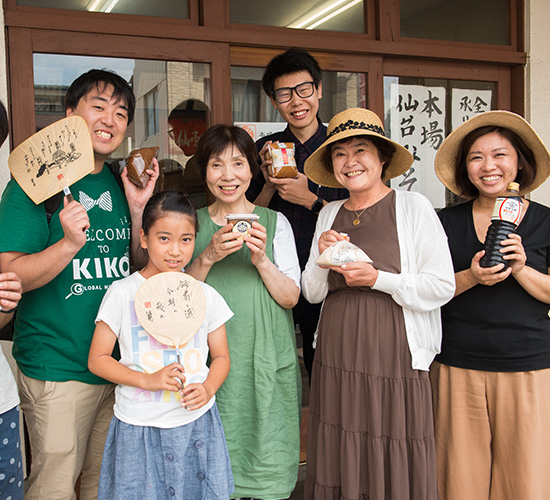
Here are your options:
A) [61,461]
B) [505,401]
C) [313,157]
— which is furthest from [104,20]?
[505,401]

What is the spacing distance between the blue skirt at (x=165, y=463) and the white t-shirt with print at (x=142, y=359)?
4cm

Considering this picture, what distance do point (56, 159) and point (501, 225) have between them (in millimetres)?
1829

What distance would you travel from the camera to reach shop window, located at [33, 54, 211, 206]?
323cm

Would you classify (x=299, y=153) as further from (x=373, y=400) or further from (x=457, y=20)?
(x=457, y=20)

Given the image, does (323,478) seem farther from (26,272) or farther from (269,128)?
(269,128)

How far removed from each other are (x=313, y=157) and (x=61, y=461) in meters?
1.77

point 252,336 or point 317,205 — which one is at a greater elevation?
point 317,205

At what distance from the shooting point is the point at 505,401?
7.59 feet

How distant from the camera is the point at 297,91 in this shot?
2756mm

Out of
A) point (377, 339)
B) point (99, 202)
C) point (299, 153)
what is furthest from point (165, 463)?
point (299, 153)

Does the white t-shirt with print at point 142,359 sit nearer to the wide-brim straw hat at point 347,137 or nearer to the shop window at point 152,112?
the wide-brim straw hat at point 347,137

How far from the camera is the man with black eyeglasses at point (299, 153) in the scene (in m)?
2.71

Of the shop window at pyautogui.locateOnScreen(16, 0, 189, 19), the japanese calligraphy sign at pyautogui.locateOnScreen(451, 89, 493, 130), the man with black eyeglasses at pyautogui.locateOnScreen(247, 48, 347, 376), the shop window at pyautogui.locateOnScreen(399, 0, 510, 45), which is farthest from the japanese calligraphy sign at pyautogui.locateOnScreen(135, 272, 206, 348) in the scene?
the japanese calligraphy sign at pyautogui.locateOnScreen(451, 89, 493, 130)

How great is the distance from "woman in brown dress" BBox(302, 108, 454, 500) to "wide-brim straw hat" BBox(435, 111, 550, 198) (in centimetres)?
43
